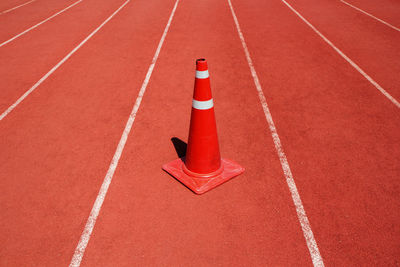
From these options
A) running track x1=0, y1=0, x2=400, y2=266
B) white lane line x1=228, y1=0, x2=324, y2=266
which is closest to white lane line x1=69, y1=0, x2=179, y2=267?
running track x1=0, y1=0, x2=400, y2=266

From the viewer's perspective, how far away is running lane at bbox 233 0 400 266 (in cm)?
276

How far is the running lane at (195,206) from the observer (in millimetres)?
2625

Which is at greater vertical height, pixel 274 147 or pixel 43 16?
pixel 43 16

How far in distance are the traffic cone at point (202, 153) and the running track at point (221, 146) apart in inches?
5.5

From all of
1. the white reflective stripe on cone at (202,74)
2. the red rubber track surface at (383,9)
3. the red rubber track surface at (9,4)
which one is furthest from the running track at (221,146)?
the red rubber track surface at (9,4)

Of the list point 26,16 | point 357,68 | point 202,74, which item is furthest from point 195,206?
point 26,16

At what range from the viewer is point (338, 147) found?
13.1 ft

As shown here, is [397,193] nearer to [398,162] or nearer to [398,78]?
[398,162]

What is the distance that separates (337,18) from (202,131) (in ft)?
30.3

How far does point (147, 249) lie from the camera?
267 centimetres

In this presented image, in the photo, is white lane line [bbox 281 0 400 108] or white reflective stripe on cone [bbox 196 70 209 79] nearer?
white reflective stripe on cone [bbox 196 70 209 79]

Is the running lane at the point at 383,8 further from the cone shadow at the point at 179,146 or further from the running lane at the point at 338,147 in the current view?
the cone shadow at the point at 179,146

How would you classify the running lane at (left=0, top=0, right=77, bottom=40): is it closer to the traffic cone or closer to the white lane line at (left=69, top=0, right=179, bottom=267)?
the white lane line at (left=69, top=0, right=179, bottom=267)

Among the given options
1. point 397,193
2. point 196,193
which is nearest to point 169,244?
point 196,193
